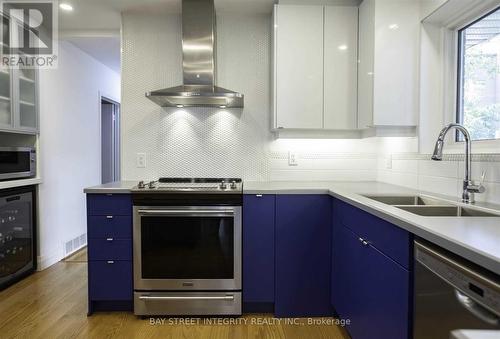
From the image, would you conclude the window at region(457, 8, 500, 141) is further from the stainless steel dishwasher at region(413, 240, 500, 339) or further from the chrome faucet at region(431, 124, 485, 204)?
the stainless steel dishwasher at region(413, 240, 500, 339)

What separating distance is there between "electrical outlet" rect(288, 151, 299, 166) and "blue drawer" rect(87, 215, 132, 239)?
1369mm

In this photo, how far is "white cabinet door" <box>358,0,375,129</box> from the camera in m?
2.19

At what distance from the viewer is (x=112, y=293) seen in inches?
87.9

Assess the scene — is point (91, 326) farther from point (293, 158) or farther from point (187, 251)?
point (293, 158)

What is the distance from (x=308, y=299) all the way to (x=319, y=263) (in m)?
0.27

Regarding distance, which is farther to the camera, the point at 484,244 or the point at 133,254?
the point at 133,254

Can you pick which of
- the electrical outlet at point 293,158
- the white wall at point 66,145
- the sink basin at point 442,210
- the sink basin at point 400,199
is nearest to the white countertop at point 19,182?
the white wall at point 66,145

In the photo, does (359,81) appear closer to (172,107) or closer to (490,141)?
(490,141)

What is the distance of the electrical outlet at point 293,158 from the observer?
2.78m

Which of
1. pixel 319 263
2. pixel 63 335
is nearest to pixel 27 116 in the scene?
pixel 63 335

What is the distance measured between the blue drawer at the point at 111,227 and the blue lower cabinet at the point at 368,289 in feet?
4.63

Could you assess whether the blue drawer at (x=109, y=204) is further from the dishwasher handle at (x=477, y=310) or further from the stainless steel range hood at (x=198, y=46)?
the dishwasher handle at (x=477, y=310)

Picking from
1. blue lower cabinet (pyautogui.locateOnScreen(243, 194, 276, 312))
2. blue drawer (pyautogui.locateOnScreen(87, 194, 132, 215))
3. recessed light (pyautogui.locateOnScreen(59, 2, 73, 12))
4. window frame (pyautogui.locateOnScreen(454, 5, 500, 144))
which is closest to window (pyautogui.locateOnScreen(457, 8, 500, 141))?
window frame (pyautogui.locateOnScreen(454, 5, 500, 144))

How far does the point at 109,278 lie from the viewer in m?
2.22
